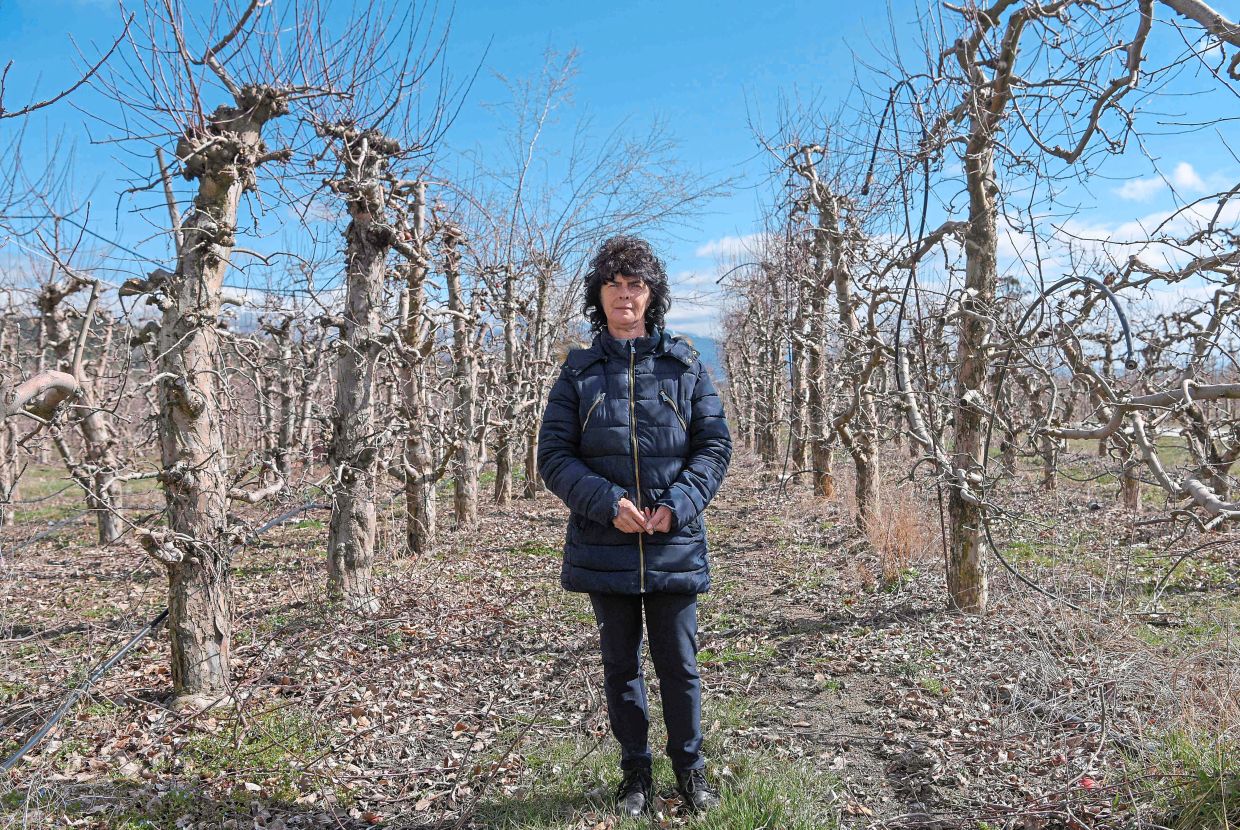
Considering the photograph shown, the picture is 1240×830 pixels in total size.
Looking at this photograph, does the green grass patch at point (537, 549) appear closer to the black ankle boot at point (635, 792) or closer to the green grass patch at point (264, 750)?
the green grass patch at point (264, 750)

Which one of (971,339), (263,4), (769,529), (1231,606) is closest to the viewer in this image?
(263,4)

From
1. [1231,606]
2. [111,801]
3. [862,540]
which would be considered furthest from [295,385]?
[1231,606]

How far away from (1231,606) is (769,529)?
4866 mm

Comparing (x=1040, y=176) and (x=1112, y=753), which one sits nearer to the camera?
(x=1112, y=753)

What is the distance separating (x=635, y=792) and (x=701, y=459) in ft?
4.03

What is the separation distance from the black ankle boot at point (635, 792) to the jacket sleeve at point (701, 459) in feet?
3.05

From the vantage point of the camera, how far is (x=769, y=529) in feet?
32.8

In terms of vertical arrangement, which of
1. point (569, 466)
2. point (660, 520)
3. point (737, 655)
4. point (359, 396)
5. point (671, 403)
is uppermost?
point (359, 396)

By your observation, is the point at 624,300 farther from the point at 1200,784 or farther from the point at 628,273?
the point at 1200,784

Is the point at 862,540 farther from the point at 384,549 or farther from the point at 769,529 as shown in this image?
the point at 384,549

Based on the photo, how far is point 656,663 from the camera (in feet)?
9.12

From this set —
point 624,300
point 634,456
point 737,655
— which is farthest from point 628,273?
point 737,655

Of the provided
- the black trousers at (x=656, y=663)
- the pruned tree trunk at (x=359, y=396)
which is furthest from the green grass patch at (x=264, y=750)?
the pruned tree trunk at (x=359, y=396)

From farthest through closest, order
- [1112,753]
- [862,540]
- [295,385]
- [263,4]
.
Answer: [295,385] → [862,540] → [263,4] → [1112,753]
